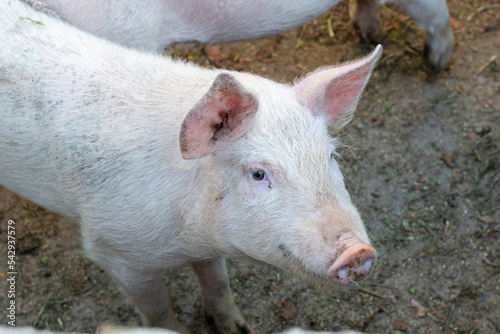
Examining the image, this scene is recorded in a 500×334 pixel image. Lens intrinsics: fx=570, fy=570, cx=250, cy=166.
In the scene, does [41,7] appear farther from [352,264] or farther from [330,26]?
[330,26]

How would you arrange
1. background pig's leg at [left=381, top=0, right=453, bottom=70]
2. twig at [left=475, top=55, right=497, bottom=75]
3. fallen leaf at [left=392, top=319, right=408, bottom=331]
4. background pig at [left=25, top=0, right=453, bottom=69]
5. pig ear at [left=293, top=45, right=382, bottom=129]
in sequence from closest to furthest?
pig ear at [left=293, top=45, right=382, bottom=129]
background pig at [left=25, top=0, right=453, bottom=69]
fallen leaf at [left=392, top=319, right=408, bottom=331]
background pig's leg at [left=381, top=0, right=453, bottom=70]
twig at [left=475, top=55, right=497, bottom=75]

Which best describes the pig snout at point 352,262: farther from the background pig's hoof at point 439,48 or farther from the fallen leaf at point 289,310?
the background pig's hoof at point 439,48

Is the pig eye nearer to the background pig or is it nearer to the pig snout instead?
the pig snout

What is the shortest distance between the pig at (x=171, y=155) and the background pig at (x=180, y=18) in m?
0.45

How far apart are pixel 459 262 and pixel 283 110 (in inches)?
92.9

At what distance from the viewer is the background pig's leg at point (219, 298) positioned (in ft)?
12.2

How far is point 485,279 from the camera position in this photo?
4180mm

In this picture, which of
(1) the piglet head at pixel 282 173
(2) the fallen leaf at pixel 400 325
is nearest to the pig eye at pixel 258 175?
(1) the piglet head at pixel 282 173

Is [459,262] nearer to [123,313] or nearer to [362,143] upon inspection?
[362,143]

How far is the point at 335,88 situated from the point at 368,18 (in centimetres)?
316

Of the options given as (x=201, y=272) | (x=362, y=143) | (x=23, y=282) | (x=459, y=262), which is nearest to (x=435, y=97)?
(x=362, y=143)

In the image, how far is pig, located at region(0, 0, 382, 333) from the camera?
2.50 metres

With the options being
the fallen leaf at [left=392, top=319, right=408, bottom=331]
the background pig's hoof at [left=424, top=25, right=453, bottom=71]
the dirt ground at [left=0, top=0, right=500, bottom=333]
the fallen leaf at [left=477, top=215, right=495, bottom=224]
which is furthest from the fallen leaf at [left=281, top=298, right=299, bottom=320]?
the background pig's hoof at [left=424, top=25, right=453, bottom=71]

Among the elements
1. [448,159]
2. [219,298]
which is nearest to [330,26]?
[448,159]
